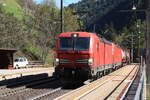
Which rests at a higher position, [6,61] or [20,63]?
[6,61]

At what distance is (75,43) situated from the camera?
966 inches

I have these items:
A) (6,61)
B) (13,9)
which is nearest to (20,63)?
(6,61)

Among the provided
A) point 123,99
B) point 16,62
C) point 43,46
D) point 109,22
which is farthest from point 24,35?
→ point 109,22

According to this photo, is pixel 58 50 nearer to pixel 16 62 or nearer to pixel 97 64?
pixel 97 64

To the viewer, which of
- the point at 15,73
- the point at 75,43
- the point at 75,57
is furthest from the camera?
the point at 15,73

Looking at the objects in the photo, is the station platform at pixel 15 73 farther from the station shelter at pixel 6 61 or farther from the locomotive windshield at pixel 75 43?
the locomotive windshield at pixel 75 43

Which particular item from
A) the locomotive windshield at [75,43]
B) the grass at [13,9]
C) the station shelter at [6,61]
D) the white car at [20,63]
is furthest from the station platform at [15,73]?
the grass at [13,9]

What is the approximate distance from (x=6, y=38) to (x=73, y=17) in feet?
69.8

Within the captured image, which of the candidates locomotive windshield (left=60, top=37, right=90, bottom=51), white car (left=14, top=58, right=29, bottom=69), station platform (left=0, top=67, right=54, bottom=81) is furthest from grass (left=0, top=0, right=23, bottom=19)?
locomotive windshield (left=60, top=37, right=90, bottom=51)

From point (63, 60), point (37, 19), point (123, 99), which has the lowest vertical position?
point (123, 99)

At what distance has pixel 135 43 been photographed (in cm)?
11062

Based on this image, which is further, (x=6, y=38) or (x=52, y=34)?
(x=52, y=34)

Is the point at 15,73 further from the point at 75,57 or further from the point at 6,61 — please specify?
the point at 6,61

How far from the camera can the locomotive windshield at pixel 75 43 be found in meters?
24.4
